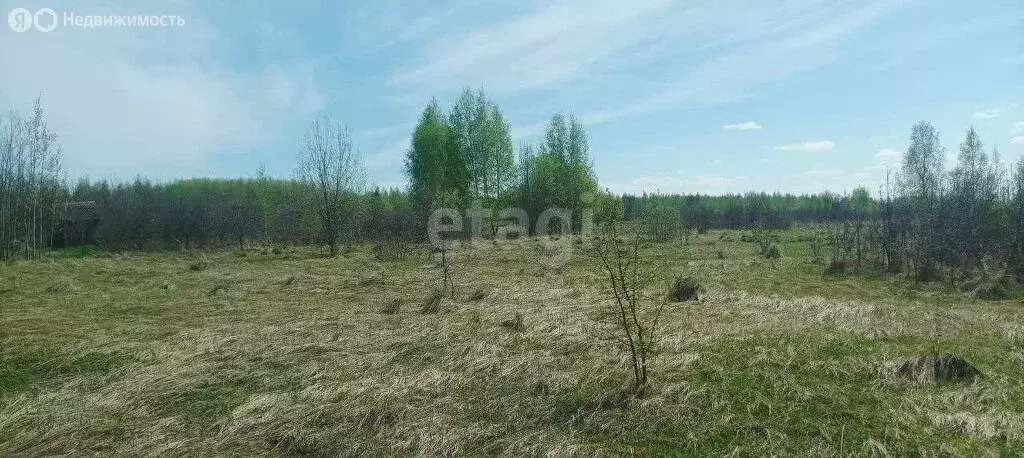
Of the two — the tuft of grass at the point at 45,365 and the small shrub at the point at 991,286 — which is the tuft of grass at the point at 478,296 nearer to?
the tuft of grass at the point at 45,365

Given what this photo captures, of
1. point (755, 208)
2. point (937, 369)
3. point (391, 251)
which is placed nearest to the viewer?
point (937, 369)

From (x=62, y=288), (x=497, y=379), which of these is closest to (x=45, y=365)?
(x=497, y=379)

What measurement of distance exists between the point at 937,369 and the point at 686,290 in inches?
197

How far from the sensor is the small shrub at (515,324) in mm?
7688

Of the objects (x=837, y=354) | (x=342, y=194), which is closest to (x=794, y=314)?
(x=837, y=354)

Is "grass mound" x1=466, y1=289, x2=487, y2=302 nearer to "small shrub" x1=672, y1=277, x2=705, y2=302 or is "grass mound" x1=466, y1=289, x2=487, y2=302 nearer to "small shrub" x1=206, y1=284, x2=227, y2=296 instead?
"small shrub" x1=672, y1=277, x2=705, y2=302

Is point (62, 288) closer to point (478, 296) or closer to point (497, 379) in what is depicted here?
point (478, 296)

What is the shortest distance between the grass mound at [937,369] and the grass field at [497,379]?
0.39 ft

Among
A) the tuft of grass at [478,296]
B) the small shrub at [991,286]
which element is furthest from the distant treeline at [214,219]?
the small shrub at [991,286]

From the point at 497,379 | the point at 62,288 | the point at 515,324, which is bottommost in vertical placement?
the point at 497,379

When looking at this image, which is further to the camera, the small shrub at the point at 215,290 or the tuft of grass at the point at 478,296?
the small shrub at the point at 215,290

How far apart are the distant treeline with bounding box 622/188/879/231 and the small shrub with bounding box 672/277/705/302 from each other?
22132 mm

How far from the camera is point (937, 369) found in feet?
16.4

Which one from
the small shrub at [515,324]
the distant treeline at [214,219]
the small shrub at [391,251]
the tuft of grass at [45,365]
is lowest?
the tuft of grass at [45,365]
